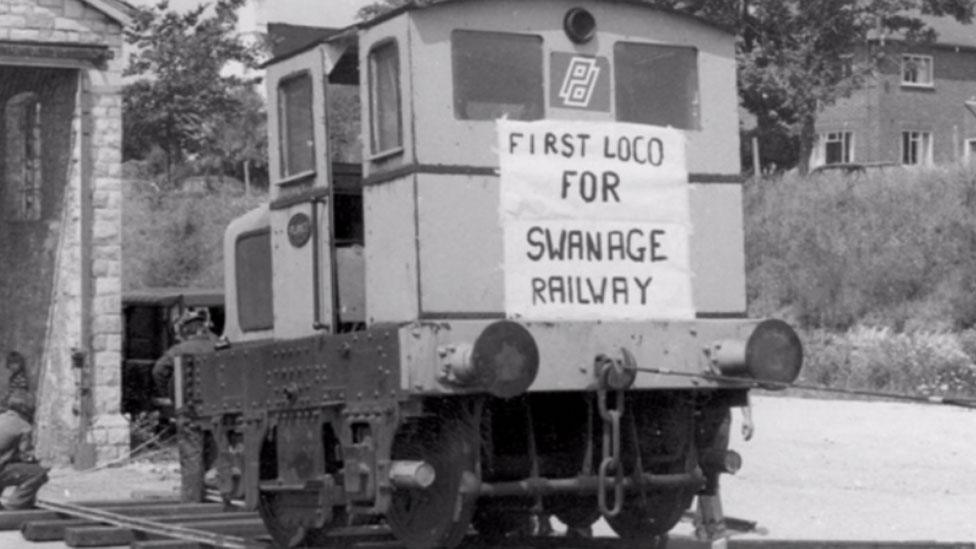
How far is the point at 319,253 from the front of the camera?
1236 cm

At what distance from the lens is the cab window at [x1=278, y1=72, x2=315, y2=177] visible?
12.6 m

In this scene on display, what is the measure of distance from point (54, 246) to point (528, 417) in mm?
13787

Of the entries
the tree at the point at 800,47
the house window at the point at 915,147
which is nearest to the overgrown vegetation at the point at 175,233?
the tree at the point at 800,47

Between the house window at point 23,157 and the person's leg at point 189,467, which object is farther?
the house window at point 23,157

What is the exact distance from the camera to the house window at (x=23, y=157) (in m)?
25.0

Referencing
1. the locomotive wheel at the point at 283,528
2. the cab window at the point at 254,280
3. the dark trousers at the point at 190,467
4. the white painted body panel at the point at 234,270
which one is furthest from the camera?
the dark trousers at the point at 190,467

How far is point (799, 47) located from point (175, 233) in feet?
47.3

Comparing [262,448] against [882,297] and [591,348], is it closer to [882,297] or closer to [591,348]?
[591,348]

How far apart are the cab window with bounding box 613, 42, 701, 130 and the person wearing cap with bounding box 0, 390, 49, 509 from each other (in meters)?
7.44

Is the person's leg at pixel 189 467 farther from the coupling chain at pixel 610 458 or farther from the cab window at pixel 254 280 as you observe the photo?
the coupling chain at pixel 610 458

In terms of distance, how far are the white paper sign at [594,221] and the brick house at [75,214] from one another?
1250 centimetres

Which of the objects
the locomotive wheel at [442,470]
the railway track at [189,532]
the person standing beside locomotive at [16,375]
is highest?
the person standing beside locomotive at [16,375]

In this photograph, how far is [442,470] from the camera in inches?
448

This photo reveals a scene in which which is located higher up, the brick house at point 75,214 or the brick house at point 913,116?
the brick house at point 913,116
